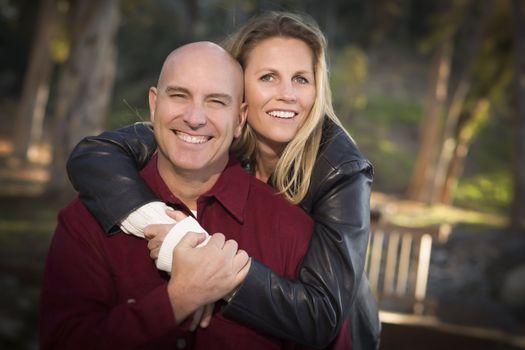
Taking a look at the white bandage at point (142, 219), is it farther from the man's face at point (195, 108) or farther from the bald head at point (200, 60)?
the bald head at point (200, 60)

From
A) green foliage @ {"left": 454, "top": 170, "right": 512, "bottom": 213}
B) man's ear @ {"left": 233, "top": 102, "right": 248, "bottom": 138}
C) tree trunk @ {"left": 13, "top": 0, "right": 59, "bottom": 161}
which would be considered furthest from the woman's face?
green foliage @ {"left": 454, "top": 170, "right": 512, "bottom": 213}

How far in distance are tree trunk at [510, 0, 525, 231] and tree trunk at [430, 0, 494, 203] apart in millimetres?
2271

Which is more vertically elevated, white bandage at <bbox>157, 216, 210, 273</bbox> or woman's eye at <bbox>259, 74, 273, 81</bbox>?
woman's eye at <bbox>259, 74, 273, 81</bbox>

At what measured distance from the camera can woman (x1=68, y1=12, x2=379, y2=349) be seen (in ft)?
7.31

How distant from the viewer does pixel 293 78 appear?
2.91 m

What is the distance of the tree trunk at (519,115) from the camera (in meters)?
12.8

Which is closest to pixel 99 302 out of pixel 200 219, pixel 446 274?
pixel 200 219

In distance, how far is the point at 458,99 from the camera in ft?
50.9

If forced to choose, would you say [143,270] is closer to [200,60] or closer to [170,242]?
[170,242]

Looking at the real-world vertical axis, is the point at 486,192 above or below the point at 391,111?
below

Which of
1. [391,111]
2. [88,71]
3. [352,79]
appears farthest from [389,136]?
[88,71]

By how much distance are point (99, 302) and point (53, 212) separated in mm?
8882

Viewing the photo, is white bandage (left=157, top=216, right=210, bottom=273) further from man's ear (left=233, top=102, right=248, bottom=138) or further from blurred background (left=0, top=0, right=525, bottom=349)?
blurred background (left=0, top=0, right=525, bottom=349)

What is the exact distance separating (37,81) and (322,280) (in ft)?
48.3
